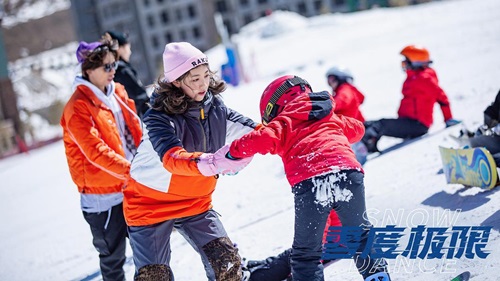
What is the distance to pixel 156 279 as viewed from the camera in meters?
3.17

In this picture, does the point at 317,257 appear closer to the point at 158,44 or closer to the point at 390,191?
the point at 390,191

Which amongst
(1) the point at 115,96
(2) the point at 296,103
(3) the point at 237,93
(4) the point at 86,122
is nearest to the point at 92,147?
(4) the point at 86,122

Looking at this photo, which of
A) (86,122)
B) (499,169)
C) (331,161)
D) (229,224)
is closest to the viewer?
(331,161)

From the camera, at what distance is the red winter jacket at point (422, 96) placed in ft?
22.2

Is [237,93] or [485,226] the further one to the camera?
[237,93]

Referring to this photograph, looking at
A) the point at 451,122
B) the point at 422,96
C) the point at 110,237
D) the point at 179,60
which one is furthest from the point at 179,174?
the point at 451,122

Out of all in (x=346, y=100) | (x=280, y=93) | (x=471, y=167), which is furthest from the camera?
(x=346, y=100)

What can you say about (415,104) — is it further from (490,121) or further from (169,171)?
(169,171)

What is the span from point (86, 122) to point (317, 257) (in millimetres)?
1724

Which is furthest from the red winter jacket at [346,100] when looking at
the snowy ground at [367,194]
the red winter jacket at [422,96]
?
the red winter jacket at [422,96]

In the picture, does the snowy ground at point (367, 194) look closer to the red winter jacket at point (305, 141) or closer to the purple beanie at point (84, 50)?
the red winter jacket at point (305, 141)

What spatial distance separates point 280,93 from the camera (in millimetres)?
3117

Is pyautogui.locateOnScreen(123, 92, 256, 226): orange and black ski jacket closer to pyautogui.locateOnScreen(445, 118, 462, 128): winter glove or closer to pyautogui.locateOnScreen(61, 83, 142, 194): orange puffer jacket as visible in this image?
pyautogui.locateOnScreen(61, 83, 142, 194): orange puffer jacket

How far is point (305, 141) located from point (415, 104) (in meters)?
4.28
